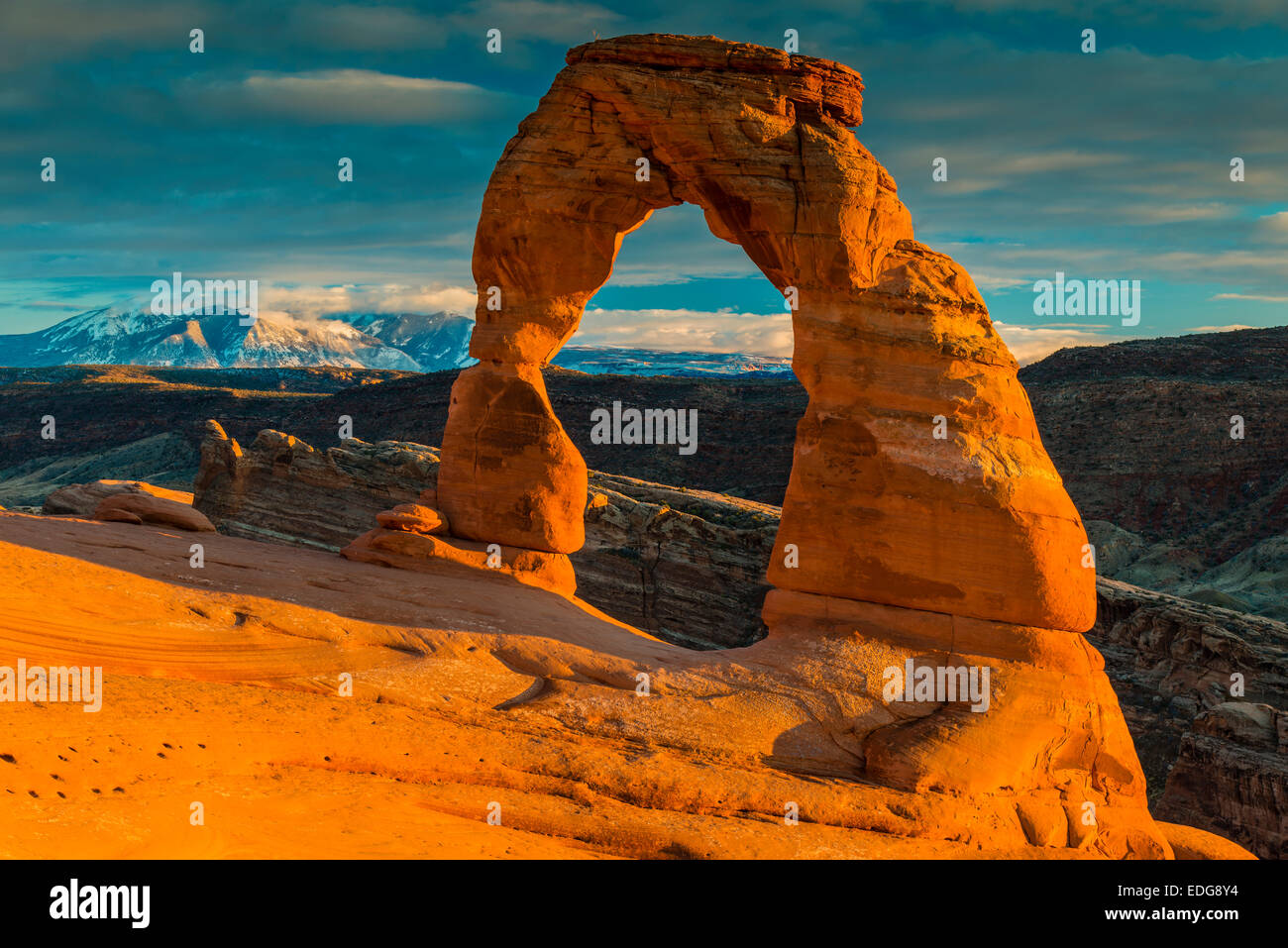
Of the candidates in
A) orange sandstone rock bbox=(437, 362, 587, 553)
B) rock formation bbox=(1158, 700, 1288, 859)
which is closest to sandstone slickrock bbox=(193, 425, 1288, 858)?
rock formation bbox=(1158, 700, 1288, 859)

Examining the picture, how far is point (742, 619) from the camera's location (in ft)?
88.8

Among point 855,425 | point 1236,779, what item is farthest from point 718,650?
point 1236,779

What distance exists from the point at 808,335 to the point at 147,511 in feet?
29.9

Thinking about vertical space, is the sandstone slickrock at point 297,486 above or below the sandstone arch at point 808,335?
below

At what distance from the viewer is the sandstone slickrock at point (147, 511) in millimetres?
14547

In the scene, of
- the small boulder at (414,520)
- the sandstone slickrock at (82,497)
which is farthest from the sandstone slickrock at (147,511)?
the small boulder at (414,520)

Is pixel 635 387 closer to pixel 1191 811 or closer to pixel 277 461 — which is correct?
pixel 277 461

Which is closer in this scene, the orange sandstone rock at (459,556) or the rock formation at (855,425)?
the rock formation at (855,425)

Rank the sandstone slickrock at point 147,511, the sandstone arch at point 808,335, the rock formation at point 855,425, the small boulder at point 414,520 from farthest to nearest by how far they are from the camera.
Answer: the sandstone slickrock at point 147,511 → the small boulder at point 414,520 → the sandstone arch at point 808,335 → the rock formation at point 855,425

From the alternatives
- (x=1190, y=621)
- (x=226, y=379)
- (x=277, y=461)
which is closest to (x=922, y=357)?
(x=1190, y=621)

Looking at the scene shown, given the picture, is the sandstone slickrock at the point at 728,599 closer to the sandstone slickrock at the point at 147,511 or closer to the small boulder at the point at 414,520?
the sandstone slickrock at the point at 147,511

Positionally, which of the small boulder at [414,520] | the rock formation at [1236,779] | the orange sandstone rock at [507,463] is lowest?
the rock formation at [1236,779]

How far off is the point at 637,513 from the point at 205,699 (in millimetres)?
20369

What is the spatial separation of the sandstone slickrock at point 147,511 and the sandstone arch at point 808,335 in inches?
136
